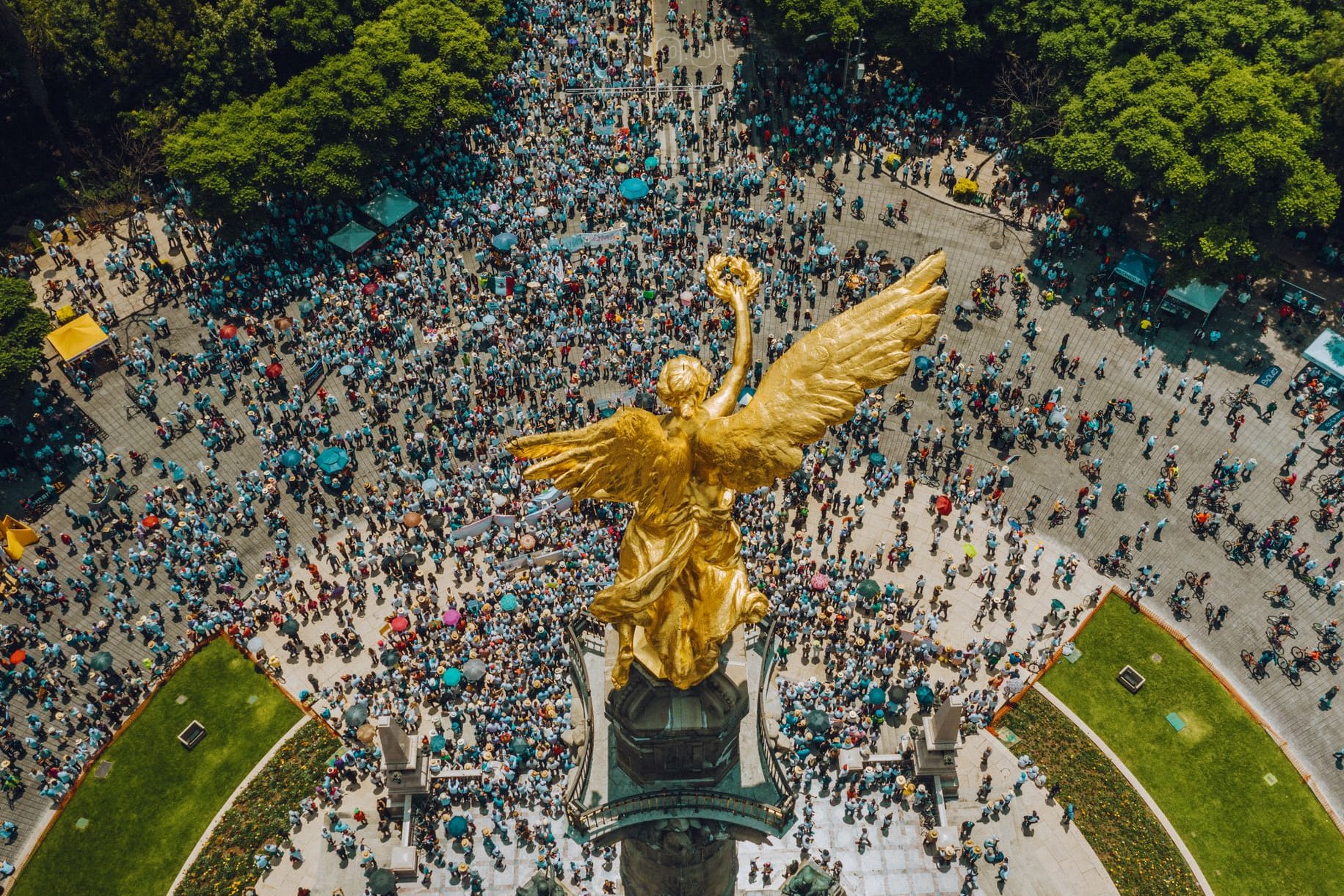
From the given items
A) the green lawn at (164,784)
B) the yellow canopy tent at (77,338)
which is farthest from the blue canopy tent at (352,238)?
the green lawn at (164,784)

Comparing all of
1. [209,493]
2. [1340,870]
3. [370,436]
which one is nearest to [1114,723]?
[1340,870]

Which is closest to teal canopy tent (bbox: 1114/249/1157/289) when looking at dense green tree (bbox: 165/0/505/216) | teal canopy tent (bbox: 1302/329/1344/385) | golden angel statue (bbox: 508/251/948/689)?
teal canopy tent (bbox: 1302/329/1344/385)

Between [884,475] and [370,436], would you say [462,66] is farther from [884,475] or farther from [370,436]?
[884,475]

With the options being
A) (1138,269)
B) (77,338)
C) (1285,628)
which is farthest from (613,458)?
(1138,269)

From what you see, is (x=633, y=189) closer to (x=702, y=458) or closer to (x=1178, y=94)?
(x=1178, y=94)

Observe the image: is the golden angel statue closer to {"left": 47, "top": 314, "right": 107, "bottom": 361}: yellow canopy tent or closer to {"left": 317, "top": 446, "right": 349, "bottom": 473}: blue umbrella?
{"left": 317, "top": 446, "right": 349, "bottom": 473}: blue umbrella

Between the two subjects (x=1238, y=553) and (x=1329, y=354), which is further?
(x=1329, y=354)

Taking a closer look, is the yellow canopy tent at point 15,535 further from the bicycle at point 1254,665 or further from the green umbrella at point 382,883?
the bicycle at point 1254,665
